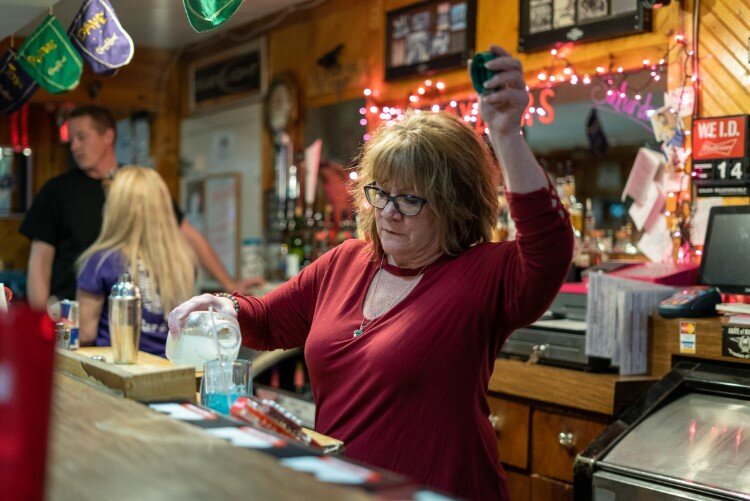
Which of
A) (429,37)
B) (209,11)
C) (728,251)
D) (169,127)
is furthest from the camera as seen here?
(169,127)

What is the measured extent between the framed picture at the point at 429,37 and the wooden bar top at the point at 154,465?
386cm

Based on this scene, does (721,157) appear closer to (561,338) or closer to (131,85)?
(561,338)

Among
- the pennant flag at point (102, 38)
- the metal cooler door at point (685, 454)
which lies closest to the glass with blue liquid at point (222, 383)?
the metal cooler door at point (685, 454)

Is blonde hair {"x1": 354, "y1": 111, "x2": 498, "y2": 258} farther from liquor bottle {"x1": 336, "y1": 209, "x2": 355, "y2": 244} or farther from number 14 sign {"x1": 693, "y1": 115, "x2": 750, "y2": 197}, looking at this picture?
liquor bottle {"x1": 336, "y1": 209, "x2": 355, "y2": 244}

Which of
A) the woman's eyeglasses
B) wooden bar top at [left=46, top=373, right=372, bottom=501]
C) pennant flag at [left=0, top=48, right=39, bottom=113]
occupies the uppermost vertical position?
pennant flag at [left=0, top=48, right=39, bottom=113]

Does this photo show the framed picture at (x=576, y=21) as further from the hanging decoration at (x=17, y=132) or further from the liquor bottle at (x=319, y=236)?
the hanging decoration at (x=17, y=132)

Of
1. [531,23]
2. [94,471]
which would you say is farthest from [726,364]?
[94,471]

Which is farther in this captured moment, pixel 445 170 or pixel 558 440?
pixel 558 440

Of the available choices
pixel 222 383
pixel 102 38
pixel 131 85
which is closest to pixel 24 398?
pixel 222 383

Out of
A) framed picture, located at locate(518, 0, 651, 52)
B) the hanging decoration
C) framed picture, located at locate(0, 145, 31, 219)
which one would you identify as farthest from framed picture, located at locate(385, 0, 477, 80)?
framed picture, located at locate(0, 145, 31, 219)

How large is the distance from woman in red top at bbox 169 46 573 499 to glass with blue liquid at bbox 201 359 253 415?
1.09ft

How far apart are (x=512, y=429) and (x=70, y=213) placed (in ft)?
7.48

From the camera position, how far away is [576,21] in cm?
416

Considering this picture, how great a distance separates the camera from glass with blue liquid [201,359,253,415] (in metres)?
1.69
